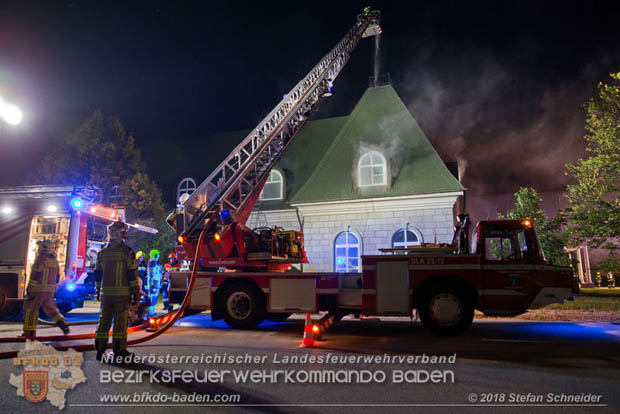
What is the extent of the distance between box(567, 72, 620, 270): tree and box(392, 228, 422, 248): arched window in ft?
17.1

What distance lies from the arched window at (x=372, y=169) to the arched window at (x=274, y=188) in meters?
3.84

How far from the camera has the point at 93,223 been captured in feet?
37.5

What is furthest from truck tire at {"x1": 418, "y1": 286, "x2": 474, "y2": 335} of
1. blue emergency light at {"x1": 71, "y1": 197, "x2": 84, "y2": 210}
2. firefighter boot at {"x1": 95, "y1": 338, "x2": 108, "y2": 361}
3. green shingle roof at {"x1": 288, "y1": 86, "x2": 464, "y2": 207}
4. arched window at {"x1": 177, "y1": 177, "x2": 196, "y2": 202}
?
arched window at {"x1": 177, "y1": 177, "x2": 196, "y2": 202}

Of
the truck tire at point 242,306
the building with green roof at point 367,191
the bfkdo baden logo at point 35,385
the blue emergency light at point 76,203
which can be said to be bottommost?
the bfkdo baden logo at point 35,385

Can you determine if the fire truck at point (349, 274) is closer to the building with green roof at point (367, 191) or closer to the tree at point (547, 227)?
the building with green roof at point (367, 191)

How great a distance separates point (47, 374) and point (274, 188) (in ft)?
46.8

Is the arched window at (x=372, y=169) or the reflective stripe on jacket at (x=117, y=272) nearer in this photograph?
the reflective stripe on jacket at (x=117, y=272)

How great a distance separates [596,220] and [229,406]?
43.7 feet

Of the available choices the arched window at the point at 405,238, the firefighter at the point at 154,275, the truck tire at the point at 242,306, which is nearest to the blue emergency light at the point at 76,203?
the firefighter at the point at 154,275

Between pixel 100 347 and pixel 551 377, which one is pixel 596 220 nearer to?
pixel 551 377

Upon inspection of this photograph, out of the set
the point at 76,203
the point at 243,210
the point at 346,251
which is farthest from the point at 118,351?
the point at 346,251

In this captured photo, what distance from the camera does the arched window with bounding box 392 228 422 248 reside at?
51.9ft

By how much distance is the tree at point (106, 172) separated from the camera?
19234 mm

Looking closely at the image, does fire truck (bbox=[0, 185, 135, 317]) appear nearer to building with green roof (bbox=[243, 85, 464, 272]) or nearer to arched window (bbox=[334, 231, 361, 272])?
building with green roof (bbox=[243, 85, 464, 272])
